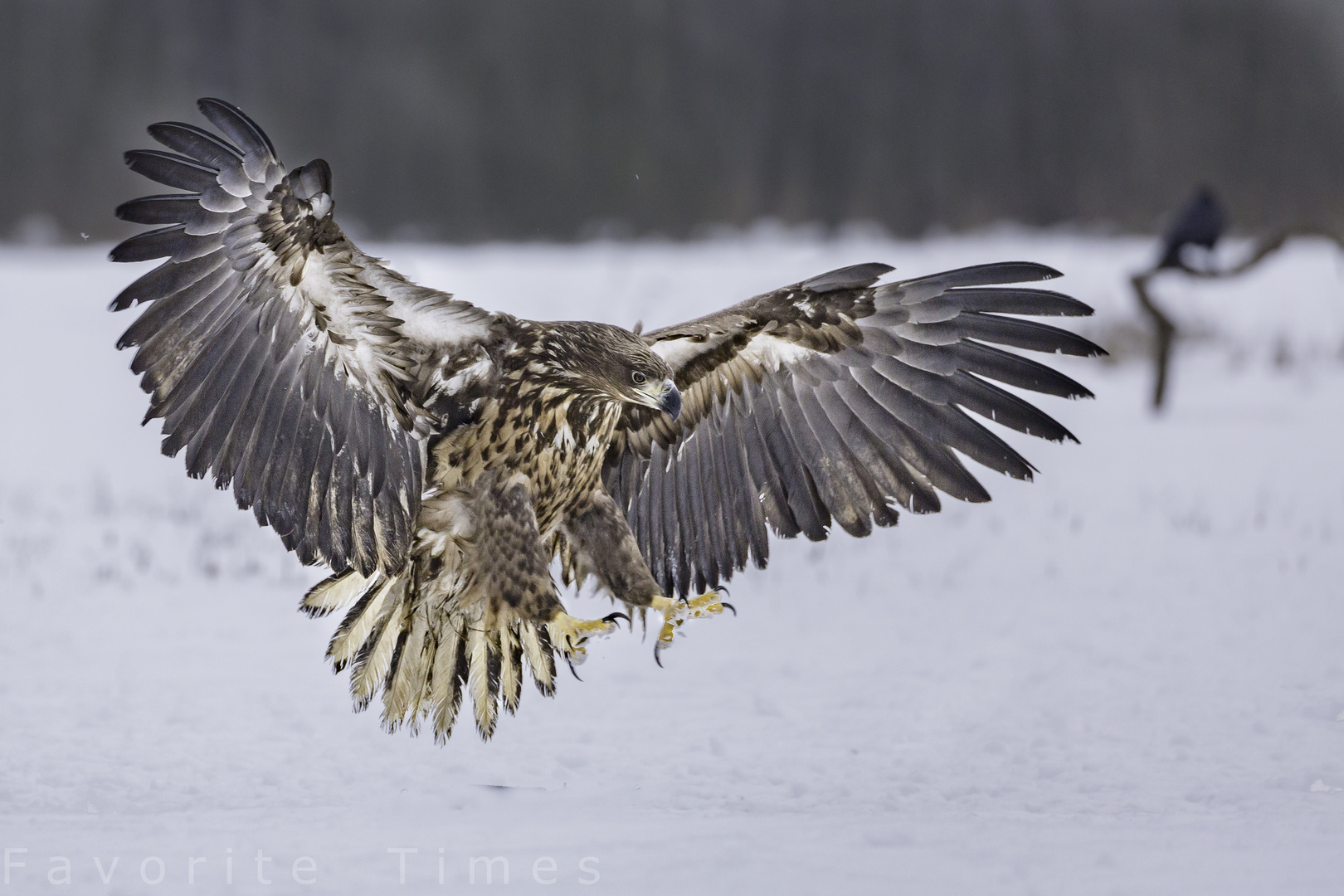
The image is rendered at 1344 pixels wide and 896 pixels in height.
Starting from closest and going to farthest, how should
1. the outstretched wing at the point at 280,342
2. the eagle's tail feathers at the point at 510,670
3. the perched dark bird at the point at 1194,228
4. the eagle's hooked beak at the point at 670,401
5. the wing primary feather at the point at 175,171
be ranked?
the wing primary feather at the point at 175,171 < the outstretched wing at the point at 280,342 < the eagle's hooked beak at the point at 670,401 < the eagle's tail feathers at the point at 510,670 < the perched dark bird at the point at 1194,228

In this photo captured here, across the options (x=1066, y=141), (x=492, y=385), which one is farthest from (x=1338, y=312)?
(x=492, y=385)

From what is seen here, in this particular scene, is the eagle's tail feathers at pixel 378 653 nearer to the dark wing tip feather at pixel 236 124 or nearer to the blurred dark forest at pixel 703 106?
the dark wing tip feather at pixel 236 124

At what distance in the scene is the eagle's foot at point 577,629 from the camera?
3.84 meters

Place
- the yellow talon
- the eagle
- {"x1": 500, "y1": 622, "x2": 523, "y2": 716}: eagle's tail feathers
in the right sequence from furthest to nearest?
{"x1": 500, "y1": 622, "x2": 523, "y2": 716}: eagle's tail feathers → the yellow talon → the eagle

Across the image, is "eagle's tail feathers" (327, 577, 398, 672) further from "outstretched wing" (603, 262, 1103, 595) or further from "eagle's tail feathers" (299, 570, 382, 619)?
"outstretched wing" (603, 262, 1103, 595)

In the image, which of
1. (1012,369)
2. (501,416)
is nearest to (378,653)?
(501,416)

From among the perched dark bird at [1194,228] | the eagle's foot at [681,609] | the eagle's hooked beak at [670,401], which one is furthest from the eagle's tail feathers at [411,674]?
the perched dark bird at [1194,228]

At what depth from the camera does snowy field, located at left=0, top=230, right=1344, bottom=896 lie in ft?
11.5

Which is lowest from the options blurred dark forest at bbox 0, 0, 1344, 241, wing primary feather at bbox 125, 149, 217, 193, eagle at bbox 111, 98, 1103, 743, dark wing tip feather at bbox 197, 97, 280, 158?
eagle at bbox 111, 98, 1103, 743

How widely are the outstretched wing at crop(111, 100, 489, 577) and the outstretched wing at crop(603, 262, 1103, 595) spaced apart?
3.11ft

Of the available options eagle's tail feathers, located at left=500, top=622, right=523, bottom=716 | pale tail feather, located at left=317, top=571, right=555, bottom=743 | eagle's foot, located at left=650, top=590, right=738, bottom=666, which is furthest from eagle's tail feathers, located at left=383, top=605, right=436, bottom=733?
eagle's foot, located at left=650, top=590, right=738, bottom=666

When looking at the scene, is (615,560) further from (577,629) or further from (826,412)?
(826,412)

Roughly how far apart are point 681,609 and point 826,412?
902 millimetres

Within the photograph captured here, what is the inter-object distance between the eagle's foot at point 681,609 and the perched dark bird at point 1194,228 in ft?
26.9
